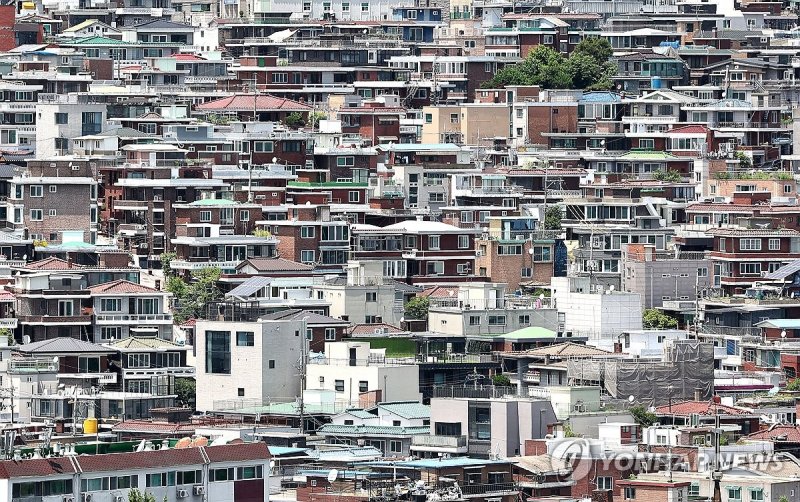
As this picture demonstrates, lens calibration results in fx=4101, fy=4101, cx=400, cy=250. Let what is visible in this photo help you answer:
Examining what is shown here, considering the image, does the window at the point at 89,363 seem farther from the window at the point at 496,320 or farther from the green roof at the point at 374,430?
the window at the point at 496,320

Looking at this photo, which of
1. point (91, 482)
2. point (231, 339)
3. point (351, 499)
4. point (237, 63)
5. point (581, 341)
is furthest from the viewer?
point (237, 63)

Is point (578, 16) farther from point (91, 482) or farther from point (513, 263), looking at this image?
point (91, 482)

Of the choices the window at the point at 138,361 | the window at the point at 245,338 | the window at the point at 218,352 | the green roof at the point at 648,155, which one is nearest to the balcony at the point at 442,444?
the window at the point at 245,338

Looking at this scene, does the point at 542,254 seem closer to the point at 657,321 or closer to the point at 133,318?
the point at 657,321

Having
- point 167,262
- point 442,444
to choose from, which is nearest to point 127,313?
point 167,262

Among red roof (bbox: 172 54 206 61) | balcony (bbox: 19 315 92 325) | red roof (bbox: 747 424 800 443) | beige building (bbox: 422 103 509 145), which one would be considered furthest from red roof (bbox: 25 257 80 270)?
red roof (bbox: 172 54 206 61)

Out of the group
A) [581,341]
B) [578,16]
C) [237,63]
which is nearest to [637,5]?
[578,16]
